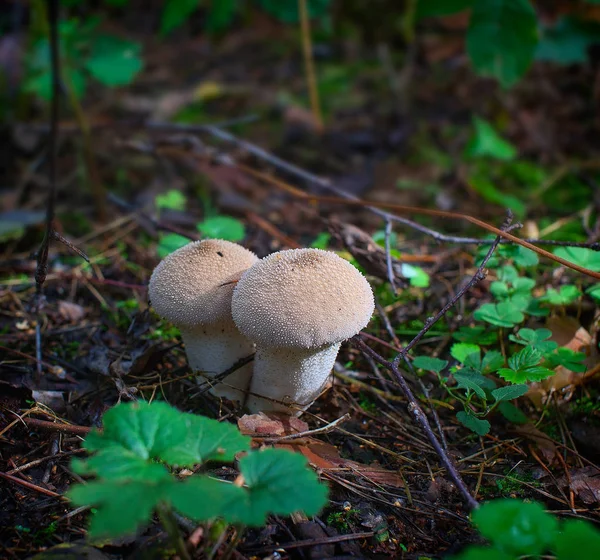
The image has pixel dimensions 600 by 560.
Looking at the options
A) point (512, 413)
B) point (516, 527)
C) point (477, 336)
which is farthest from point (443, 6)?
point (516, 527)

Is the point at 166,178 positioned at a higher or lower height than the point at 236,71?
lower

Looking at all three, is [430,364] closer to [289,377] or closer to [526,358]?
[526,358]

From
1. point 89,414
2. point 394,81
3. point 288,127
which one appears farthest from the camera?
point 394,81

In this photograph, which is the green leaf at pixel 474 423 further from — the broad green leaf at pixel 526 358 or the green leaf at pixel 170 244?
the green leaf at pixel 170 244

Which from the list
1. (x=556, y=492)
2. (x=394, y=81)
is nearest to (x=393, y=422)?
(x=556, y=492)

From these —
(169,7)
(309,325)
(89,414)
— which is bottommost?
(89,414)

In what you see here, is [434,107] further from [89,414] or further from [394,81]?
[89,414]

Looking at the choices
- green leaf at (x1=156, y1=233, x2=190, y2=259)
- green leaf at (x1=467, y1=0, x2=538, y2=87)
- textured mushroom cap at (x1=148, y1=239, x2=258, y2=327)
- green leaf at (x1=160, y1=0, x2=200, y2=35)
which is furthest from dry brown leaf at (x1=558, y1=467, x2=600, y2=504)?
green leaf at (x1=160, y1=0, x2=200, y2=35)
